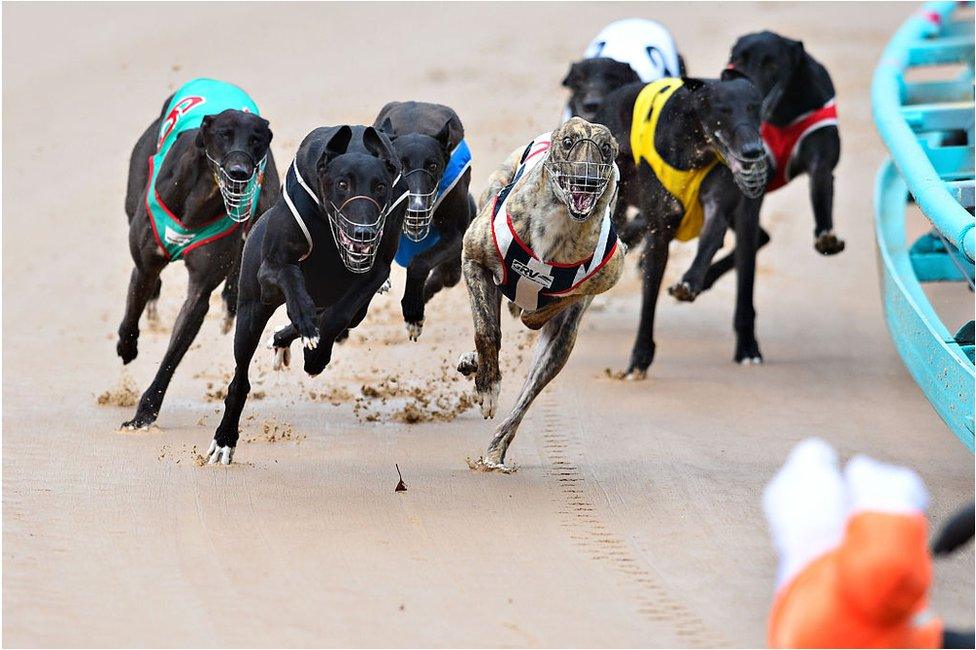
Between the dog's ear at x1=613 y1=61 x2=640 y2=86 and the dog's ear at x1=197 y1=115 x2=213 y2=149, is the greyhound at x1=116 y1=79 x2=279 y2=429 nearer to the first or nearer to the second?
the dog's ear at x1=197 y1=115 x2=213 y2=149

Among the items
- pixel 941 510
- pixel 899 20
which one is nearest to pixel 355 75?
pixel 899 20

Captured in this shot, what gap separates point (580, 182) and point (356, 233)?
0.80 m

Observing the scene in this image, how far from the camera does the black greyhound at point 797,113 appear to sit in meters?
8.81

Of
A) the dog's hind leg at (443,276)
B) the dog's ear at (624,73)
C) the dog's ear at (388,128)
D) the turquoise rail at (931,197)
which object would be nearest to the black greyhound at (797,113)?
the turquoise rail at (931,197)

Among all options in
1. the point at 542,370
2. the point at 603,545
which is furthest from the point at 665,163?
the point at 603,545

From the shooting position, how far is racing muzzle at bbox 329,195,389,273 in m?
5.38

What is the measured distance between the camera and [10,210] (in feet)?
42.0

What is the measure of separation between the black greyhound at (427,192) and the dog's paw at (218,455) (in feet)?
3.14

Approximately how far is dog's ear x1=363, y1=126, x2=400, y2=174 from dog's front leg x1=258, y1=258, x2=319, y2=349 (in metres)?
0.50

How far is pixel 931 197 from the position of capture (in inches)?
241

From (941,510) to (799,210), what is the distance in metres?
8.60

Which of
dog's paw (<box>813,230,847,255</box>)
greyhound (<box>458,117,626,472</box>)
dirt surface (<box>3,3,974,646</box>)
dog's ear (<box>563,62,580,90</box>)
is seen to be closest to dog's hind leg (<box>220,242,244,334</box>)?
dirt surface (<box>3,3,974,646</box>)

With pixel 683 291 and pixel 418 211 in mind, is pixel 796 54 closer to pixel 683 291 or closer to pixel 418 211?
pixel 683 291

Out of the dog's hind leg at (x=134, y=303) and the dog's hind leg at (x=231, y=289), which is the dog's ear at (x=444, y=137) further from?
the dog's hind leg at (x=134, y=303)
